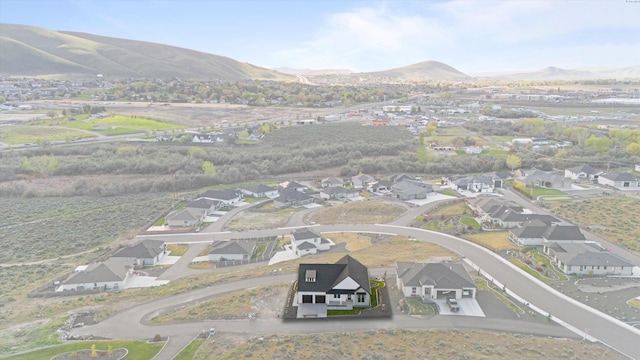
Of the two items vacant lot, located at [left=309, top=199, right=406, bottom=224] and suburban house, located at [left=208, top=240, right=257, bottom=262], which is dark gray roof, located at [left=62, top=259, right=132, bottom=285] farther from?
vacant lot, located at [left=309, top=199, right=406, bottom=224]

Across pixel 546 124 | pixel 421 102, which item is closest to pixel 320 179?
pixel 546 124

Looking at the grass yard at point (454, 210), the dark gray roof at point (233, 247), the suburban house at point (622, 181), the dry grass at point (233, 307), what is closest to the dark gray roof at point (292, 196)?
the dark gray roof at point (233, 247)

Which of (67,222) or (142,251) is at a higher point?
(142,251)

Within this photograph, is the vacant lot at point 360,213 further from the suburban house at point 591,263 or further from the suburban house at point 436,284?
the suburban house at point 436,284

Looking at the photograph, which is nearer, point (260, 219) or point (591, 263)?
point (591, 263)

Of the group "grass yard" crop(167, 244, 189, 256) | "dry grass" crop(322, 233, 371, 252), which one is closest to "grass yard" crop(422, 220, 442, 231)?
"dry grass" crop(322, 233, 371, 252)

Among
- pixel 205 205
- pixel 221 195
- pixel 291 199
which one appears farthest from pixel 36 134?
pixel 291 199

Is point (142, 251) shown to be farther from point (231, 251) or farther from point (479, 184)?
point (479, 184)
